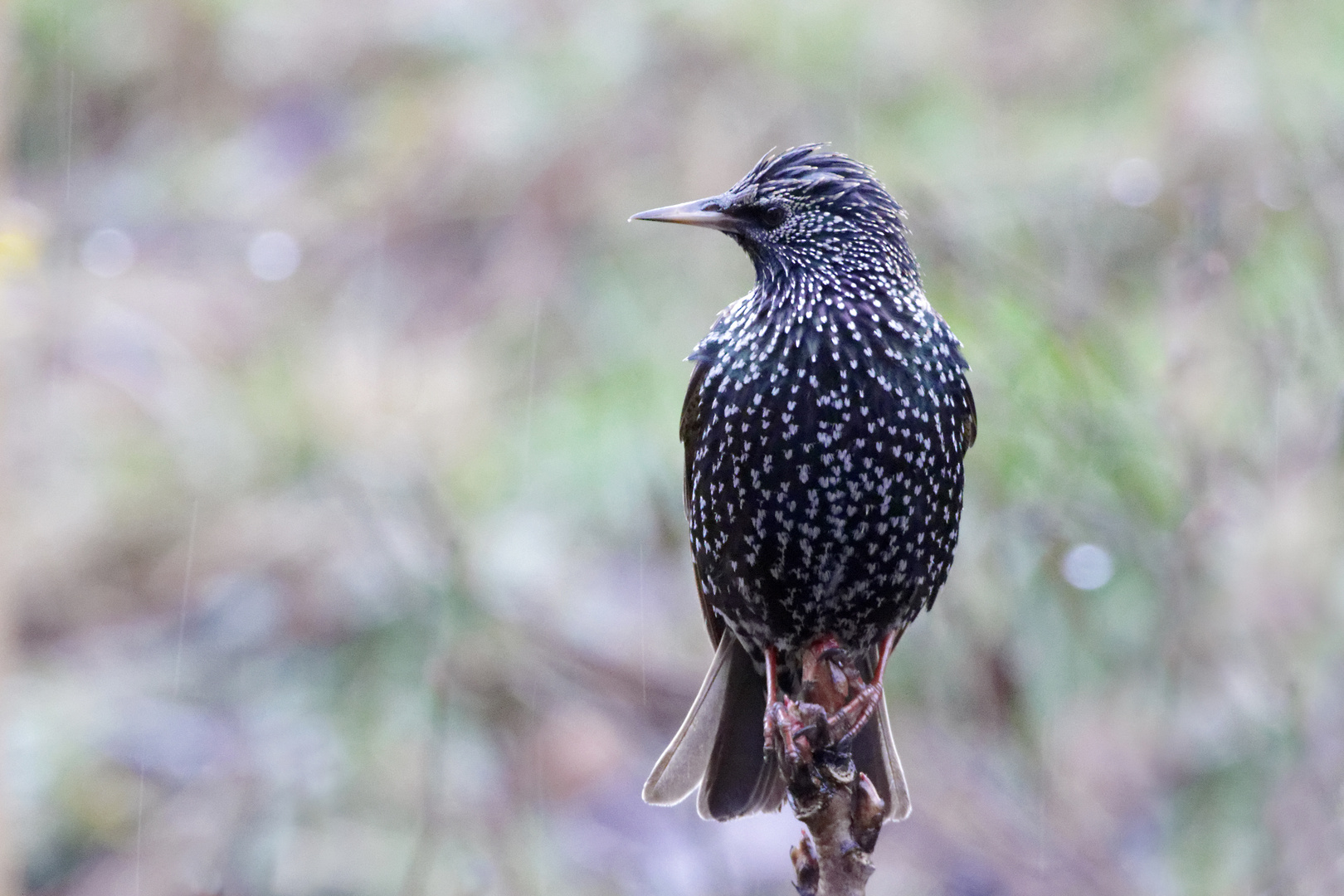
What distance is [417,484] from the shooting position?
603 centimetres

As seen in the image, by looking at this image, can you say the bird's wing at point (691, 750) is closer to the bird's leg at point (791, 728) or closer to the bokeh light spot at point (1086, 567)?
the bird's leg at point (791, 728)

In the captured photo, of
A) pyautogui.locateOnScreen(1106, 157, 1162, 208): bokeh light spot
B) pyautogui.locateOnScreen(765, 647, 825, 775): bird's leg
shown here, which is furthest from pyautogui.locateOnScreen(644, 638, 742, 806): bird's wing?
pyautogui.locateOnScreen(1106, 157, 1162, 208): bokeh light spot

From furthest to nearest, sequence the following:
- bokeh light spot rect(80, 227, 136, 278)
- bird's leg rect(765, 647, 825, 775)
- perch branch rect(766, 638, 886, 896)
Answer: bokeh light spot rect(80, 227, 136, 278) → bird's leg rect(765, 647, 825, 775) → perch branch rect(766, 638, 886, 896)

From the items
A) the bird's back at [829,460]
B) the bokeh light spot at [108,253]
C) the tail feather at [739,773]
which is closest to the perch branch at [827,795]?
the bird's back at [829,460]

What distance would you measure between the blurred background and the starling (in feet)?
5.49

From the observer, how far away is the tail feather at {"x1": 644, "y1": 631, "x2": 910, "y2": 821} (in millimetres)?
3605

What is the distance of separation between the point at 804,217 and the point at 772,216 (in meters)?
0.07

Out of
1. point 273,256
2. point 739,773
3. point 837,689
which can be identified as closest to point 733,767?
point 739,773

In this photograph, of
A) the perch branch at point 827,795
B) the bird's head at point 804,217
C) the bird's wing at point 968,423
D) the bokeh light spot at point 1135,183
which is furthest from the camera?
the bokeh light spot at point 1135,183

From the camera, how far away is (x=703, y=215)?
3480mm

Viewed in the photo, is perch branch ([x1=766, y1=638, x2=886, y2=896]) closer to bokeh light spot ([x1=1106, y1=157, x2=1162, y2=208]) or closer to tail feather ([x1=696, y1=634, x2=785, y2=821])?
tail feather ([x1=696, y1=634, x2=785, y2=821])

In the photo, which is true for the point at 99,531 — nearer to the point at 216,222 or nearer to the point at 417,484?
the point at 216,222

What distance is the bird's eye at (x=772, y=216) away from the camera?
11.8ft

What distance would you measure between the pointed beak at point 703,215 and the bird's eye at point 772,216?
2.9 inches
